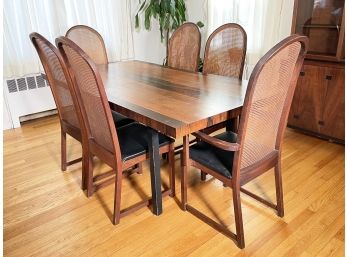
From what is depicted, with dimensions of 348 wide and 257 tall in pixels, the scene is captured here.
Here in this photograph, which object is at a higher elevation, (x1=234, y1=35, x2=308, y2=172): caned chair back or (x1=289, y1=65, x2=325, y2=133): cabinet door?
(x1=234, y1=35, x2=308, y2=172): caned chair back

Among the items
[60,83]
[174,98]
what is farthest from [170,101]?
[60,83]

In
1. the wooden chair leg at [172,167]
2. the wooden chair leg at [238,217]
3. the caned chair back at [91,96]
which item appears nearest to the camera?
the caned chair back at [91,96]

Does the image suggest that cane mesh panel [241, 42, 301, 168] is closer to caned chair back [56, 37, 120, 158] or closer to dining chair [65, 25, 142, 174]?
caned chair back [56, 37, 120, 158]

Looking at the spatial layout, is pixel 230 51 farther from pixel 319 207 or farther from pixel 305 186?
pixel 319 207

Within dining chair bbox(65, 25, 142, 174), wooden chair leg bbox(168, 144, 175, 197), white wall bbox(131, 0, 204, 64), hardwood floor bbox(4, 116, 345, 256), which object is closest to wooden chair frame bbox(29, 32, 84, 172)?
hardwood floor bbox(4, 116, 345, 256)

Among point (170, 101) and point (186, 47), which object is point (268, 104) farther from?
point (186, 47)

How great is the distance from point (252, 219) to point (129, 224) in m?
0.71

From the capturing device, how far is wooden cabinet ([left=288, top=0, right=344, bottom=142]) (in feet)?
7.77

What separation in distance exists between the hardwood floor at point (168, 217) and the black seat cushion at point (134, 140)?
418 millimetres

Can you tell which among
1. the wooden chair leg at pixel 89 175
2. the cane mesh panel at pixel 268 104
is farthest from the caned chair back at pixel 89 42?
the cane mesh panel at pixel 268 104

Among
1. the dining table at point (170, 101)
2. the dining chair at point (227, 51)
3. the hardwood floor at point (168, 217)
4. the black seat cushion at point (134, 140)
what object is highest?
the dining chair at point (227, 51)

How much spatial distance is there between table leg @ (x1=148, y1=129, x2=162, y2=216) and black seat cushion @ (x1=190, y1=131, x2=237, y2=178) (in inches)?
7.7

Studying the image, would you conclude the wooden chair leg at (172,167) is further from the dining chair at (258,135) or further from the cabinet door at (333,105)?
the cabinet door at (333,105)

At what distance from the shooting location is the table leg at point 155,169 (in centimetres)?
157
